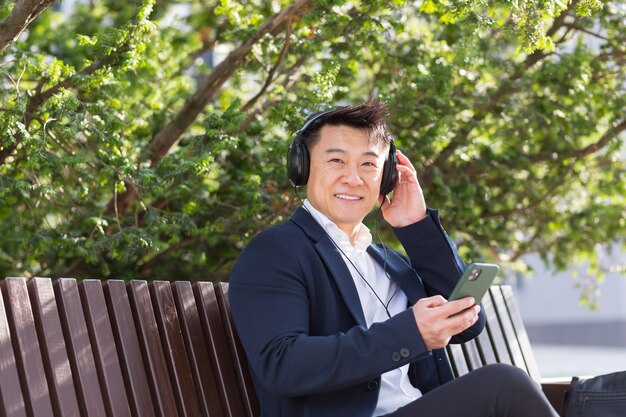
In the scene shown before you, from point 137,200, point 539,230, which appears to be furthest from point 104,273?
point 539,230

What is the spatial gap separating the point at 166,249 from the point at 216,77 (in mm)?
972

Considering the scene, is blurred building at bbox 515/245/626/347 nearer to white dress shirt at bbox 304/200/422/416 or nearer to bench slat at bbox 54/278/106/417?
white dress shirt at bbox 304/200/422/416

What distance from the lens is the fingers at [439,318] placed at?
284cm

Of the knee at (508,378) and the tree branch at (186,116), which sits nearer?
the knee at (508,378)

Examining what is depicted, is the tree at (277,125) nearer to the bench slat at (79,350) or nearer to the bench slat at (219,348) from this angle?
the bench slat at (219,348)

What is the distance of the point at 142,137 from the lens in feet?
18.0

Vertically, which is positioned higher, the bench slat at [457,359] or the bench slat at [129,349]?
the bench slat at [129,349]

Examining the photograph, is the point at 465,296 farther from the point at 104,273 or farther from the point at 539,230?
the point at 539,230

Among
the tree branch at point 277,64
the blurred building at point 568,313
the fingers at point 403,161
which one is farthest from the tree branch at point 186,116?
the blurred building at point 568,313

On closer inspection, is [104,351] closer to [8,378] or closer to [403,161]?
[8,378]

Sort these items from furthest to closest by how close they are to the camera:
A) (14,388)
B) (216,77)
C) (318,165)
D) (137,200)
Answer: (216,77), (137,200), (318,165), (14,388)

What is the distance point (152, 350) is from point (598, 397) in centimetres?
165

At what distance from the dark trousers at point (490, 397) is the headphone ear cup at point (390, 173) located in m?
0.90

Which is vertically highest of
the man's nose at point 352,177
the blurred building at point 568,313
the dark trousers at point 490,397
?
the man's nose at point 352,177
